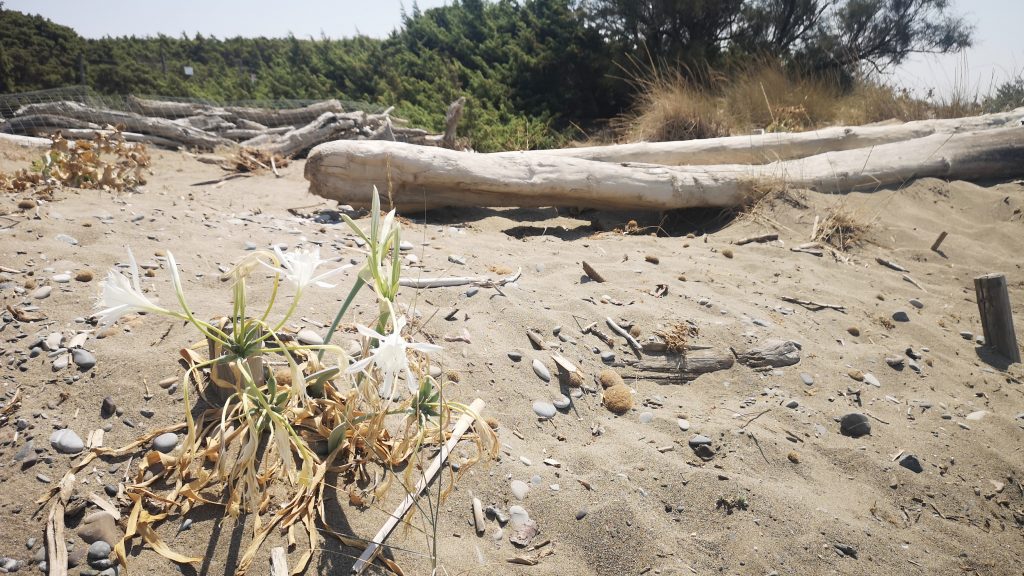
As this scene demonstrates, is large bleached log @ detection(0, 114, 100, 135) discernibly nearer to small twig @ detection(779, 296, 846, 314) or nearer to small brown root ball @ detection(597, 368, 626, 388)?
small brown root ball @ detection(597, 368, 626, 388)

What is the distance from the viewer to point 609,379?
2422 millimetres

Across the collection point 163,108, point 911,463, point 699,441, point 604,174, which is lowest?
point 911,463

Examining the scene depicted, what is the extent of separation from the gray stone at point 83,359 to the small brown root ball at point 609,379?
5.99 feet

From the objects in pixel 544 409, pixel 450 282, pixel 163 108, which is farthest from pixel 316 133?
pixel 544 409

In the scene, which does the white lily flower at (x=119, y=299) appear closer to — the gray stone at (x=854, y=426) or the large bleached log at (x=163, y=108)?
the gray stone at (x=854, y=426)

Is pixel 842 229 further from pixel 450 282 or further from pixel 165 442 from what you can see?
pixel 165 442

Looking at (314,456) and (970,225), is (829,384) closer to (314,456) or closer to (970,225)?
(314,456)

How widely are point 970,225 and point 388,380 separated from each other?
5554mm

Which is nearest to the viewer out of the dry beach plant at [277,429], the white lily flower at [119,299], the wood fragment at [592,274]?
the white lily flower at [119,299]

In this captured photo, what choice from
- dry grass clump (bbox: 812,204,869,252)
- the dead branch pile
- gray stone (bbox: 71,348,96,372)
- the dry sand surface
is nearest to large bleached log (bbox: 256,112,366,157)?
the dead branch pile

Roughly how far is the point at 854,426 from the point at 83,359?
2.87 m

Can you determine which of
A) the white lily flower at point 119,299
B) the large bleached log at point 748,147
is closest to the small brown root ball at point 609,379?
the white lily flower at point 119,299

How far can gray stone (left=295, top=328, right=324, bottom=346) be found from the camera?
84.7 inches

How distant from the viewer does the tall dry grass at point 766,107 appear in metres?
7.02
